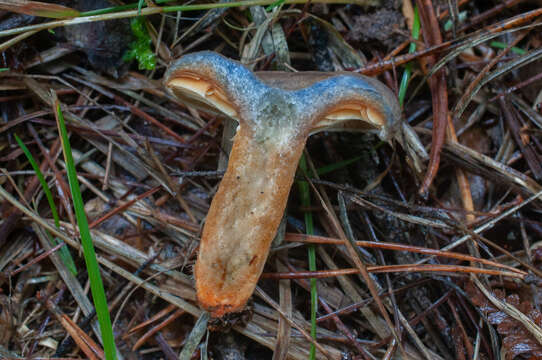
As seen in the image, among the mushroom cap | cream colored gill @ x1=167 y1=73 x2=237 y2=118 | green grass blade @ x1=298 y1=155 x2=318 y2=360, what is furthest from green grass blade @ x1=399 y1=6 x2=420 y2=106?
cream colored gill @ x1=167 y1=73 x2=237 y2=118

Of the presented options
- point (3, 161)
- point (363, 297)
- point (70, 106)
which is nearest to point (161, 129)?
point (70, 106)

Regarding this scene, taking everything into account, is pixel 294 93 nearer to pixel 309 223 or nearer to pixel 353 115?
pixel 353 115

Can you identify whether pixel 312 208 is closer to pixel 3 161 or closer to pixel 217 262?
pixel 217 262

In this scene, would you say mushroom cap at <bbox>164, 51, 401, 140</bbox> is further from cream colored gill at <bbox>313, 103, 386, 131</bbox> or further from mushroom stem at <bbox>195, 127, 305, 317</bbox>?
mushroom stem at <bbox>195, 127, 305, 317</bbox>

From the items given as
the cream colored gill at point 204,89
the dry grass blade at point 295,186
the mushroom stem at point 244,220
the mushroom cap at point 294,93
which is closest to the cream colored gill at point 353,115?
the mushroom cap at point 294,93

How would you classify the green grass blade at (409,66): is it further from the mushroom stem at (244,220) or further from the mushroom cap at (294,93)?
the mushroom stem at (244,220)
